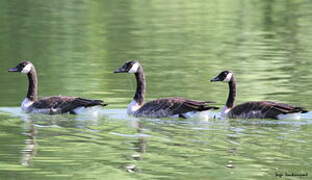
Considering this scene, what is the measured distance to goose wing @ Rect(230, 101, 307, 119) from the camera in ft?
59.0

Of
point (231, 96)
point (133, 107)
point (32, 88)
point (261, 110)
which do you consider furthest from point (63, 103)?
point (261, 110)

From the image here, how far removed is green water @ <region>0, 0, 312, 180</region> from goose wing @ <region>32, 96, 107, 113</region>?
0.26 metres

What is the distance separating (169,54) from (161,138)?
15.4 meters

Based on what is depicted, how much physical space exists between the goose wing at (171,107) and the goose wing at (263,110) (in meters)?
0.67

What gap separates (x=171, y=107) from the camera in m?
18.8

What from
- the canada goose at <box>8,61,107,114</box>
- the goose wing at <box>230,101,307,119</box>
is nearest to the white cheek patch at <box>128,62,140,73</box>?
the canada goose at <box>8,61,107,114</box>

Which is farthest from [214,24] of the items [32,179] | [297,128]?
[32,179]

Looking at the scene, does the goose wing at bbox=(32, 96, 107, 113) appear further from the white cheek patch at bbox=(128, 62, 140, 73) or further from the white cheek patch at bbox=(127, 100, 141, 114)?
the white cheek patch at bbox=(128, 62, 140, 73)

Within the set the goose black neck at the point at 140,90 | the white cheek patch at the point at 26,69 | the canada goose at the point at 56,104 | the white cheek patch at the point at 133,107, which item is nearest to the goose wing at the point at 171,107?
the white cheek patch at the point at 133,107

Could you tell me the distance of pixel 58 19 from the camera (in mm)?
44375

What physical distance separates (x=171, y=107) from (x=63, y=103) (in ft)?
7.36

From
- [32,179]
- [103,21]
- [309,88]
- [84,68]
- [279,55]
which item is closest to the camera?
[32,179]

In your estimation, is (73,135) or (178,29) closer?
(73,135)

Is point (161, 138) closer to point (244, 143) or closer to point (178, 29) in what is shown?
point (244, 143)
